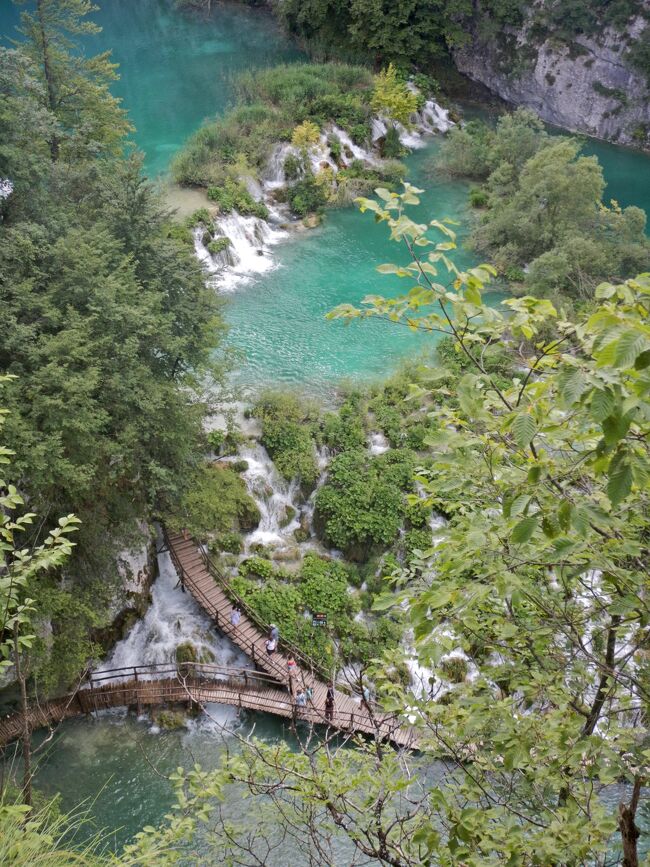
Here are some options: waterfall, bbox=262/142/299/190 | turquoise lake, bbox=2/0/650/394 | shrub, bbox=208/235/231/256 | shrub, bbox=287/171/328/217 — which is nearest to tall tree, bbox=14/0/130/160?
shrub, bbox=208/235/231/256

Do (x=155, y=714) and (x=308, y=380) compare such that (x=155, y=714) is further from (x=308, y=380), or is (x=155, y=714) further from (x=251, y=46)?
(x=251, y=46)

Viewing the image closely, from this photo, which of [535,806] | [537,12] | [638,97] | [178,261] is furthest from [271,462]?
[537,12]

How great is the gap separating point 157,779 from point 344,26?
4551 centimetres

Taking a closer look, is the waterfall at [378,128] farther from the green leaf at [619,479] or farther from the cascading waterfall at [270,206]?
the green leaf at [619,479]

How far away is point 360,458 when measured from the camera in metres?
18.9

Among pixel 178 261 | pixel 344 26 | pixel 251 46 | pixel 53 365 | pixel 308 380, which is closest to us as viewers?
pixel 53 365

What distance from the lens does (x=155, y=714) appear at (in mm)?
14570

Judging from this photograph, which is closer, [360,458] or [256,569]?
[256,569]

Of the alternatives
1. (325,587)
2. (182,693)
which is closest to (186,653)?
(182,693)

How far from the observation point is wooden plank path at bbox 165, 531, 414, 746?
49.4 ft

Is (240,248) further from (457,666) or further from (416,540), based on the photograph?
(457,666)

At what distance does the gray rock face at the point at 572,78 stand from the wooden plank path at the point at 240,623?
37282 millimetres

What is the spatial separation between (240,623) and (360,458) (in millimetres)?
5603

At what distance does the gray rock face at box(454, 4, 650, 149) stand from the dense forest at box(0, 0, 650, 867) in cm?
121
